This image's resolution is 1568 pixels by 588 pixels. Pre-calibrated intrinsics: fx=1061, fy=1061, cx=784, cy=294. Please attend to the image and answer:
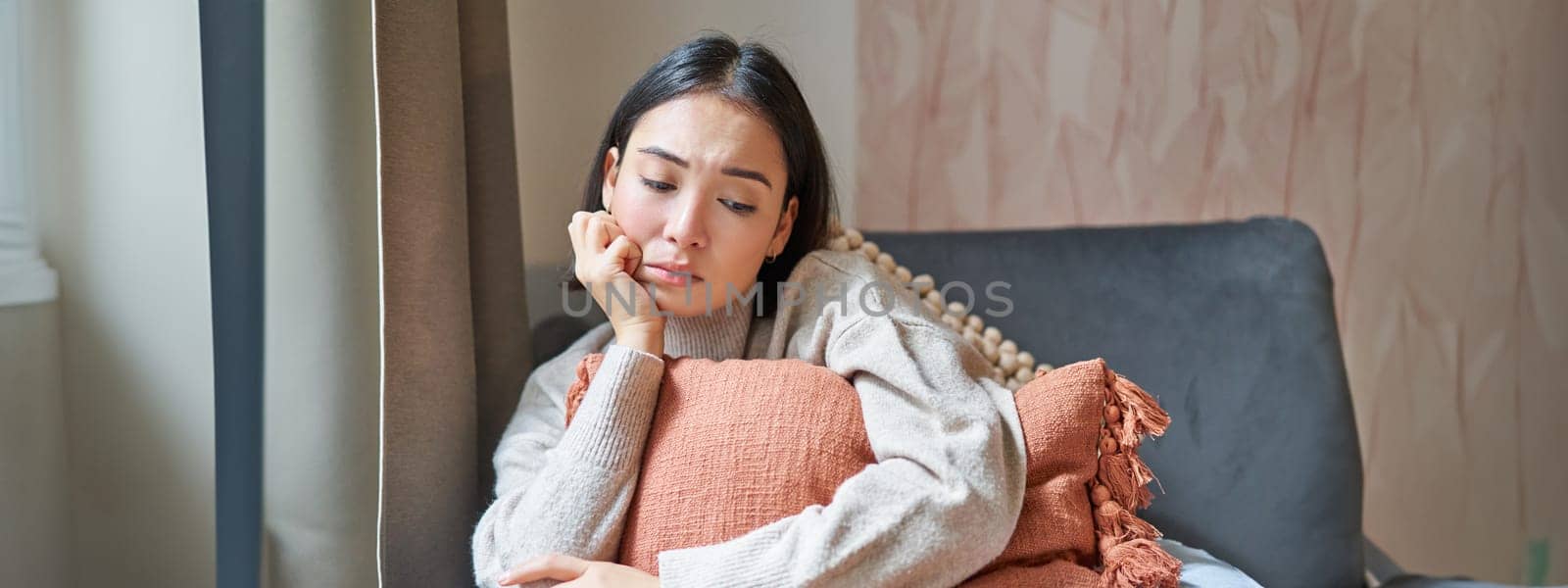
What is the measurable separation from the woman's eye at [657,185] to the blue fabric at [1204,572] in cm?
53

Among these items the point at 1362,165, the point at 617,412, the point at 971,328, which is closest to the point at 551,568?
the point at 617,412

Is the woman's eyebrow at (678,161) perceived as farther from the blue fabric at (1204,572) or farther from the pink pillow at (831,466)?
the blue fabric at (1204,572)

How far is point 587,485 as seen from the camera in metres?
0.82

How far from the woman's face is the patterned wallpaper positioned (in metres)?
0.57

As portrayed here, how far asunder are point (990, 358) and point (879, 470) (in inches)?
17.1

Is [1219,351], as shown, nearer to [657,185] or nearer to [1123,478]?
[1123,478]

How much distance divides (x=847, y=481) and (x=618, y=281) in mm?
257

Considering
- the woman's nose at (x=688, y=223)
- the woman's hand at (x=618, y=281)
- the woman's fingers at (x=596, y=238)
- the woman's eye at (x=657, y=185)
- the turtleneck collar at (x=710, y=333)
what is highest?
the woman's eye at (x=657, y=185)

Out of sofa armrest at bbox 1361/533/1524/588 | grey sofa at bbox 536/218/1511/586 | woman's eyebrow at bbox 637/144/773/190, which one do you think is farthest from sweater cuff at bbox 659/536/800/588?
sofa armrest at bbox 1361/533/1524/588

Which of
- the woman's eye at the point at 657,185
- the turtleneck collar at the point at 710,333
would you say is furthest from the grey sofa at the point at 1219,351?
the woman's eye at the point at 657,185

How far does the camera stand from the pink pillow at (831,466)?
793 mm

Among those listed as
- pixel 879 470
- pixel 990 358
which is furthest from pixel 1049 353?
pixel 879 470

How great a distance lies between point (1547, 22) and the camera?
5.48 feet

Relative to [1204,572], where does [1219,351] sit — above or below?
above
